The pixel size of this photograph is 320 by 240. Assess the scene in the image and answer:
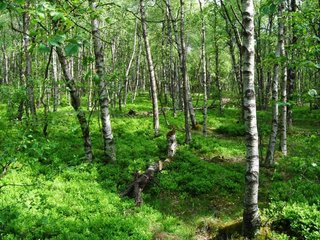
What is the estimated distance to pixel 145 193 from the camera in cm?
1177

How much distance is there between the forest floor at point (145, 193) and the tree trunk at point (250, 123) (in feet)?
1.79

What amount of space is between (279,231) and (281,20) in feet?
29.9

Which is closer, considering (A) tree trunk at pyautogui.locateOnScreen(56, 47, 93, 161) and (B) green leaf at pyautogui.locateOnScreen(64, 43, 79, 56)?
(B) green leaf at pyautogui.locateOnScreen(64, 43, 79, 56)

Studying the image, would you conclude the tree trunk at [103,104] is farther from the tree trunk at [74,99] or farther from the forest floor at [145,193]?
the tree trunk at [74,99]

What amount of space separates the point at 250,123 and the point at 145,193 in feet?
18.9

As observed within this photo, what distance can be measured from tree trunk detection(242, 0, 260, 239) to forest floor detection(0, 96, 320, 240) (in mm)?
544

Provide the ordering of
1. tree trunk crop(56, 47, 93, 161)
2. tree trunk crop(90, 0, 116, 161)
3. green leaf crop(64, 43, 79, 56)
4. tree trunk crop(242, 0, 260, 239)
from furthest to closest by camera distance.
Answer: tree trunk crop(90, 0, 116, 161)
tree trunk crop(56, 47, 93, 161)
tree trunk crop(242, 0, 260, 239)
green leaf crop(64, 43, 79, 56)

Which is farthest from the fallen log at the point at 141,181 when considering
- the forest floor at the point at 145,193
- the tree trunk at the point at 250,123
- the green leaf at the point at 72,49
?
the green leaf at the point at 72,49

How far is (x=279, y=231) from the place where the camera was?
8594 mm

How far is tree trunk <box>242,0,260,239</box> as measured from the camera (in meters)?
7.13

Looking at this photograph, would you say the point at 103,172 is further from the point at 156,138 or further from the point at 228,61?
the point at 228,61

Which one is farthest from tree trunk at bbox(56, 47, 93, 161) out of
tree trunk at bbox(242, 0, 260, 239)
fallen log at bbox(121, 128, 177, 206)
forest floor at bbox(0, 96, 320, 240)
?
tree trunk at bbox(242, 0, 260, 239)

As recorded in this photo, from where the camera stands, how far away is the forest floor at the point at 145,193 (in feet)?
27.1

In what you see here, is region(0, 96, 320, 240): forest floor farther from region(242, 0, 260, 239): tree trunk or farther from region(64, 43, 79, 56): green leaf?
region(64, 43, 79, 56): green leaf
